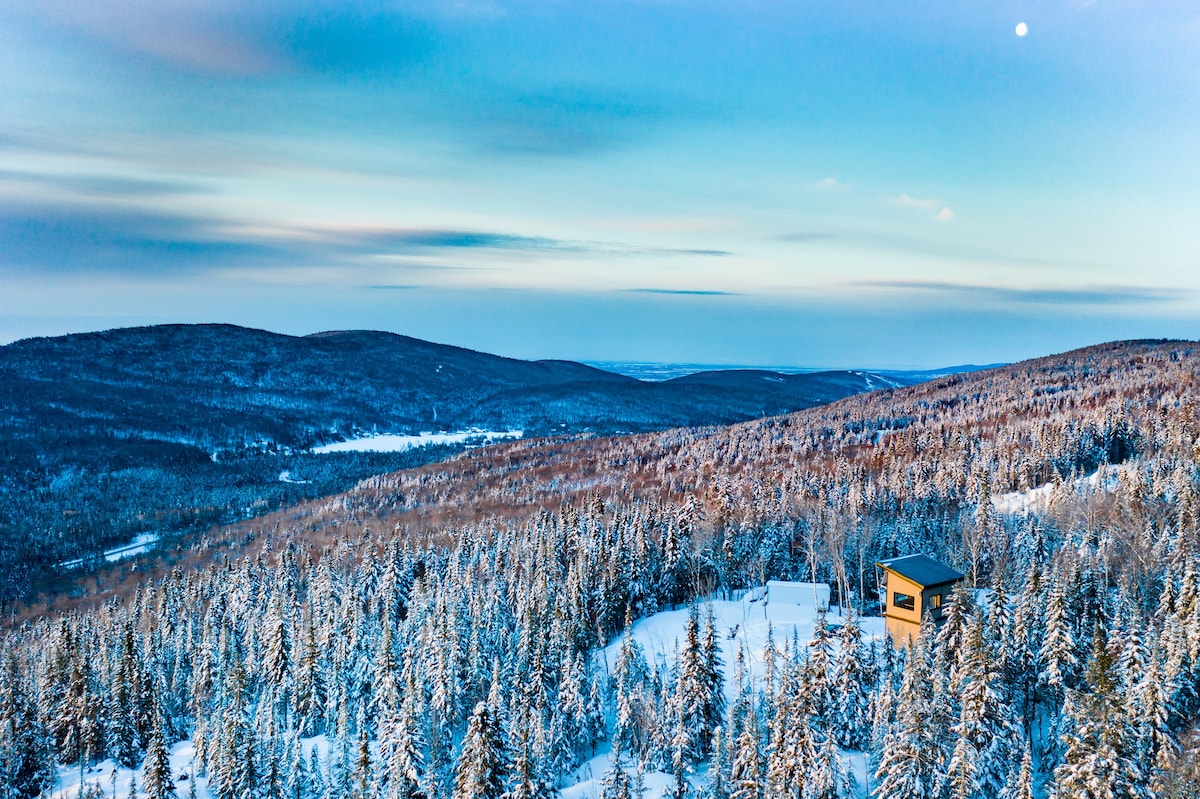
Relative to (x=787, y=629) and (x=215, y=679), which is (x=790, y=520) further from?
(x=215, y=679)

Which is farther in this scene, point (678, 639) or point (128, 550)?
point (128, 550)

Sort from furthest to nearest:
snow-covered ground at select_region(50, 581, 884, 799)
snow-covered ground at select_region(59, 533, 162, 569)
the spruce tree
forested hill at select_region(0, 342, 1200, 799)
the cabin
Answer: snow-covered ground at select_region(59, 533, 162, 569)
snow-covered ground at select_region(50, 581, 884, 799)
the cabin
the spruce tree
forested hill at select_region(0, 342, 1200, 799)

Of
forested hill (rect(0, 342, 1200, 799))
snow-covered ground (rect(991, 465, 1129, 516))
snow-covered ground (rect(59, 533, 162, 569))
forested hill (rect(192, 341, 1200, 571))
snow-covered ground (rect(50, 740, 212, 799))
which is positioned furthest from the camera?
snow-covered ground (rect(59, 533, 162, 569))

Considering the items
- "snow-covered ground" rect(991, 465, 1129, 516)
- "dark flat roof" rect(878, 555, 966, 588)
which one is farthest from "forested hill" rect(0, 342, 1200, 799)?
"dark flat roof" rect(878, 555, 966, 588)

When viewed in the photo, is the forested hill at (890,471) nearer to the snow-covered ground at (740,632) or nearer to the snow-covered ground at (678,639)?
the snow-covered ground at (740,632)

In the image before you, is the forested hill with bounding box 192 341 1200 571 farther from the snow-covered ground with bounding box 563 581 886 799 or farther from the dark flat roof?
the dark flat roof

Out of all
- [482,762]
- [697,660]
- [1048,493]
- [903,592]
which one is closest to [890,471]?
[1048,493]

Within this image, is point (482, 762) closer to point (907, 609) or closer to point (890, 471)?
point (907, 609)
